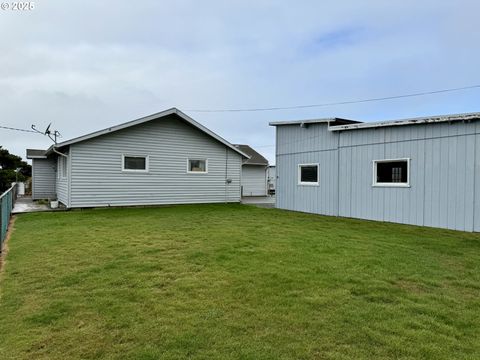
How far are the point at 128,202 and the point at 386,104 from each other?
61.0 feet

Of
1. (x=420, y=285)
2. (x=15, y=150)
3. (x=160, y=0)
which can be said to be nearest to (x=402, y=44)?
(x=160, y=0)

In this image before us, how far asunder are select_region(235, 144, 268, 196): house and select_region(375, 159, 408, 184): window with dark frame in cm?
1485

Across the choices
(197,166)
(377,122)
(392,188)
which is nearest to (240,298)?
(392,188)

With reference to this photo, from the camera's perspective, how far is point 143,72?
19.6m

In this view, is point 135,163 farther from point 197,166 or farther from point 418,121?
point 418,121

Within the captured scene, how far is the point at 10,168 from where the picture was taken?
33.1m

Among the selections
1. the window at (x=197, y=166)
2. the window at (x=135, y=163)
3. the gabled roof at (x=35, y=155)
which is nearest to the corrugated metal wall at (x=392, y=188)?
the window at (x=197, y=166)

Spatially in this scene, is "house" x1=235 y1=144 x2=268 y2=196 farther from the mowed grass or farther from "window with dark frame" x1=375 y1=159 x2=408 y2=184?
the mowed grass

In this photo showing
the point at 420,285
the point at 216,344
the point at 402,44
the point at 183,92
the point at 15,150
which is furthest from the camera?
the point at 15,150

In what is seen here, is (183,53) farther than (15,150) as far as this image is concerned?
No

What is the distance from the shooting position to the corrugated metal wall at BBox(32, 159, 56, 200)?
21.1m

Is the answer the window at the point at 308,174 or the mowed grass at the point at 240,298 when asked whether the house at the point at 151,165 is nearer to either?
the window at the point at 308,174

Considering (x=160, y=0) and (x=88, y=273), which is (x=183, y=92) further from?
(x=88, y=273)

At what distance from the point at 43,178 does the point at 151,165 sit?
9.41 metres
